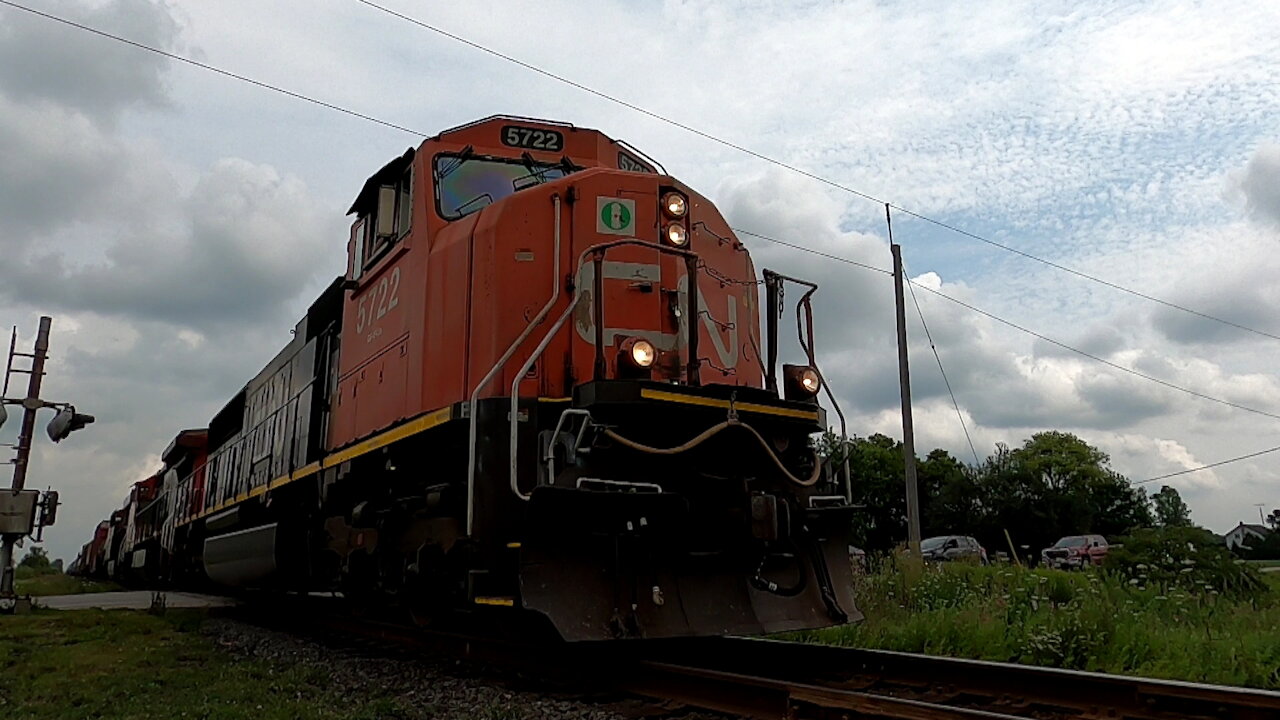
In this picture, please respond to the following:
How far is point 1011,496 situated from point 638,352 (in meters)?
49.0

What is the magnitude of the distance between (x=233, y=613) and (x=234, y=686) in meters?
7.40

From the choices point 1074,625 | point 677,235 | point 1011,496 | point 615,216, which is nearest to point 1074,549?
point 1074,625

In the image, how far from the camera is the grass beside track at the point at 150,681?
5.24 meters

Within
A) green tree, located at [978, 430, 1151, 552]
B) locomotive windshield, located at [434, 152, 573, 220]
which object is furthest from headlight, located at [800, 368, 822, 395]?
green tree, located at [978, 430, 1151, 552]

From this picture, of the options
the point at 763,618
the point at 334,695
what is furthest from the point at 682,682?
the point at 334,695

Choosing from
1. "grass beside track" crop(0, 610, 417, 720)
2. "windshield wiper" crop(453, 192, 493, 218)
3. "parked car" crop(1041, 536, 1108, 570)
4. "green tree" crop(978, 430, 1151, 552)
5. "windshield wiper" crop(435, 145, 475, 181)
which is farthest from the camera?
"green tree" crop(978, 430, 1151, 552)

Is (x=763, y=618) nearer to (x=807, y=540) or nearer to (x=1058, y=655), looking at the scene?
(x=807, y=540)

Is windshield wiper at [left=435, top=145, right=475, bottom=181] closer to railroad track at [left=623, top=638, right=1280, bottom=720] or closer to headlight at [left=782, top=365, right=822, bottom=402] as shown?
headlight at [left=782, top=365, right=822, bottom=402]

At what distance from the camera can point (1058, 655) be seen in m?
6.29

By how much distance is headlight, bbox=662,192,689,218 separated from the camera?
246 inches

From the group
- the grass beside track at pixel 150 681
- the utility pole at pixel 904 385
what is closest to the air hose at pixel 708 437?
the grass beside track at pixel 150 681

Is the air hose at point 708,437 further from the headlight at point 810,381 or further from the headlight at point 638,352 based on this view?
the headlight at point 810,381

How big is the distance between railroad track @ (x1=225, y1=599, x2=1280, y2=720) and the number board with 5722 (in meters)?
3.71

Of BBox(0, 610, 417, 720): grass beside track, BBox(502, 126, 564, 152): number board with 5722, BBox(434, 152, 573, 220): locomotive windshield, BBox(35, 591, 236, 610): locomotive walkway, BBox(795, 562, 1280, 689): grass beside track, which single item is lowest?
BBox(0, 610, 417, 720): grass beside track
